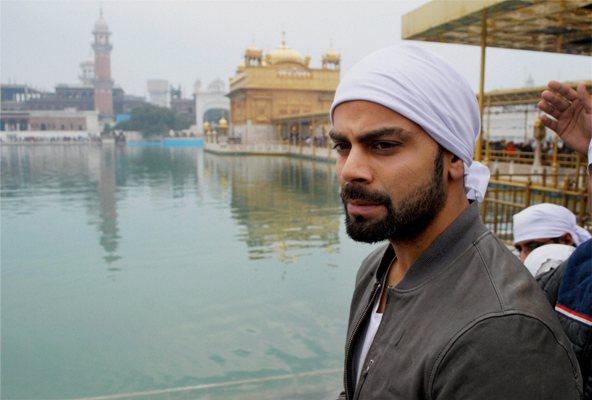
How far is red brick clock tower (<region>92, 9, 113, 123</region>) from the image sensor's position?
83.1 meters

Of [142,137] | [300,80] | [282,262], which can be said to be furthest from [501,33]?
[142,137]

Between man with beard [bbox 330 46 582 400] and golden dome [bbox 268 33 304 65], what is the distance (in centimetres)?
4176

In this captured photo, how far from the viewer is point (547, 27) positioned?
237 inches

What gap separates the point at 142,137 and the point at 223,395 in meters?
70.0

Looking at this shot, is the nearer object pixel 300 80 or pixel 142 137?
pixel 300 80

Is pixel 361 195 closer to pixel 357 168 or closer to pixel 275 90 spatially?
pixel 357 168

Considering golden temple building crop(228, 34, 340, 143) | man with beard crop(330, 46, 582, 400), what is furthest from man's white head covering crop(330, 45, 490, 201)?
golden temple building crop(228, 34, 340, 143)

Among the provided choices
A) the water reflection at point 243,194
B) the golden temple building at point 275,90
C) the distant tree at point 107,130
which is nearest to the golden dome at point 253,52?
the golden temple building at point 275,90

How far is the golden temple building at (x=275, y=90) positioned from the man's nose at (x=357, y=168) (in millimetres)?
38721

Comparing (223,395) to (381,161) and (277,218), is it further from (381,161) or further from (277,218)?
(277,218)

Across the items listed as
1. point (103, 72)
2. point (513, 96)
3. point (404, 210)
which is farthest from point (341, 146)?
point (103, 72)

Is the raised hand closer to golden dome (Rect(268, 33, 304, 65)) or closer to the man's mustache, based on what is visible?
the man's mustache

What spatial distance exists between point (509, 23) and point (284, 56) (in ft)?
125

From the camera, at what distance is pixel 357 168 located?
1108 millimetres
